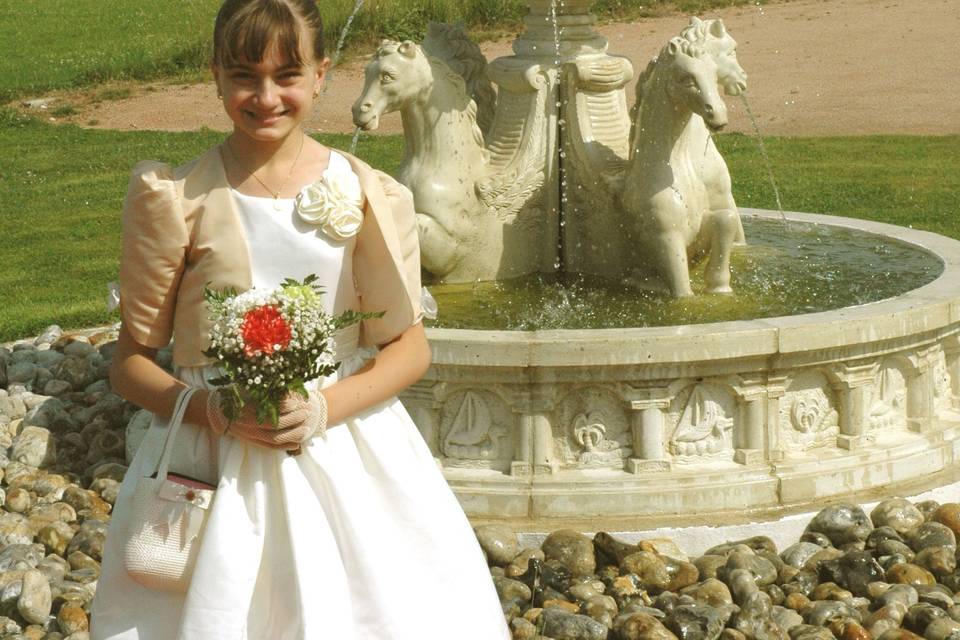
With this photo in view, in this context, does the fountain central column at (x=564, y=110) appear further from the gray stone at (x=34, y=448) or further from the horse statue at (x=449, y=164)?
the gray stone at (x=34, y=448)

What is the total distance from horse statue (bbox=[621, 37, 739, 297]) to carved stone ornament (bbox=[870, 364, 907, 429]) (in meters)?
0.82

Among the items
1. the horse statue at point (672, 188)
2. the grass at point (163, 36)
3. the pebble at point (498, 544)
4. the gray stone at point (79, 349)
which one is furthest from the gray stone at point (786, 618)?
the grass at point (163, 36)

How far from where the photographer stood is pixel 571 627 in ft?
15.5

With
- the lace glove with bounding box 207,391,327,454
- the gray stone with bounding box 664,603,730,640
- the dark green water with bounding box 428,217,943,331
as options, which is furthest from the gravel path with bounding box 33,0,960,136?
the lace glove with bounding box 207,391,327,454

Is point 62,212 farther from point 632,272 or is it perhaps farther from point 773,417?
point 773,417

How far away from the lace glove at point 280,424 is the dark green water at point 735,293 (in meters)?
3.27

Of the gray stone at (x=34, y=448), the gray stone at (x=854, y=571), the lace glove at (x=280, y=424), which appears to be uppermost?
the gray stone at (x=34, y=448)

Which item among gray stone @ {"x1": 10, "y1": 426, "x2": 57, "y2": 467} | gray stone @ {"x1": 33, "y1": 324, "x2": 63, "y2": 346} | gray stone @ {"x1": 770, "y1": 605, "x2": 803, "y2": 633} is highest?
gray stone @ {"x1": 33, "y1": 324, "x2": 63, "y2": 346}

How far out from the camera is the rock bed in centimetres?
478

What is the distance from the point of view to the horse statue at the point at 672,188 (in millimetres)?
6191

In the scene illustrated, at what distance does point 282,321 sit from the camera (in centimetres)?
272

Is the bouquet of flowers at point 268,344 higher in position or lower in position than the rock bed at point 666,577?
higher

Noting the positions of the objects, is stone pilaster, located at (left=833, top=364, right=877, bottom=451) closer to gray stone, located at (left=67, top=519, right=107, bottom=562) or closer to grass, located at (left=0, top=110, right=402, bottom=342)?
gray stone, located at (left=67, top=519, right=107, bottom=562)

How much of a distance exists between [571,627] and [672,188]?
2.15 metres
